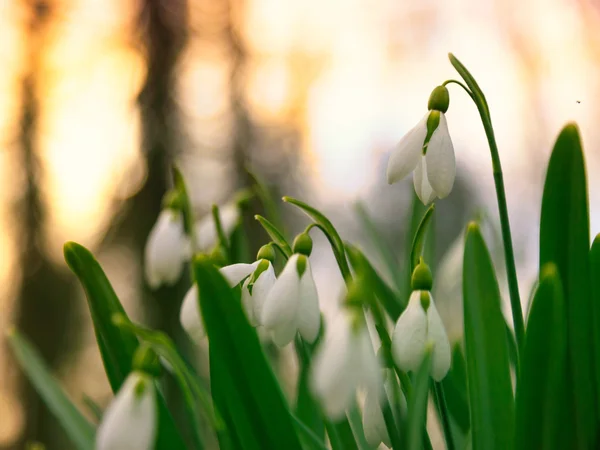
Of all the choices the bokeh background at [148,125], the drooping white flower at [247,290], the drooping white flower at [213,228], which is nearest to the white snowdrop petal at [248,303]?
the drooping white flower at [247,290]

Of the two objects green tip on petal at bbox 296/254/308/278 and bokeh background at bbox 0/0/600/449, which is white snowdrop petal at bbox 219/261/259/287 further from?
bokeh background at bbox 0/0/600/449

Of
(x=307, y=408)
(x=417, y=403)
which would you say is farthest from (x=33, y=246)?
(x=417, y=403)

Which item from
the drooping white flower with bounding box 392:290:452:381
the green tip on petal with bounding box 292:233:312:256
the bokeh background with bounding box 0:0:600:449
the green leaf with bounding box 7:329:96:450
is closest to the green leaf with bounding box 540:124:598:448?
the drooping white flower with bounding box 392:290:452:381

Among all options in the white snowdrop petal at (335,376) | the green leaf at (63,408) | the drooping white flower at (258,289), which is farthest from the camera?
the green leaf at (63,408)

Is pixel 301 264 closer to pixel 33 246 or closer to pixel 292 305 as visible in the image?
pixel 292 305

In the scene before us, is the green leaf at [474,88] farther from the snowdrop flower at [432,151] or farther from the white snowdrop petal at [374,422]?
the white snowdrop petal at [374,422]

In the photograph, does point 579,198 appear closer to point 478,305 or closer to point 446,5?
point 478,305
